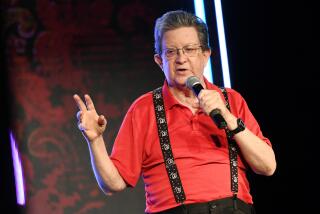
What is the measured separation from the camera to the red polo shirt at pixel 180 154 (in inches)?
68.4

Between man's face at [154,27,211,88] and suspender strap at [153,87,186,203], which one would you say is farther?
man's face at [154,27,211,88]

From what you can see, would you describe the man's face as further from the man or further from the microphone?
the microphone

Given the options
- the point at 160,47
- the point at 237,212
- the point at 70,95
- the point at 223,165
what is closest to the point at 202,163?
the point at 223,165

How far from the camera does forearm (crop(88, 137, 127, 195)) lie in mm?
1722

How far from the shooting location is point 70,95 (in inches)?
101

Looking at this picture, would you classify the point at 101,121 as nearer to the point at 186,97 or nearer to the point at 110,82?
the point at 186,97

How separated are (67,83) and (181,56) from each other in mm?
888

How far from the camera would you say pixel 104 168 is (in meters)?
1.75

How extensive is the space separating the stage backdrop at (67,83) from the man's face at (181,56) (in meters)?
0.78

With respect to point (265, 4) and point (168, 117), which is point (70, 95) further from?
point (265, 4)

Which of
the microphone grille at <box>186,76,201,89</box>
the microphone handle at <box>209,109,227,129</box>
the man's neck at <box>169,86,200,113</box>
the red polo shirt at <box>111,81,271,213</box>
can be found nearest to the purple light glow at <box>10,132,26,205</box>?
the red polo shirt at <box>111,81,271,213</box>

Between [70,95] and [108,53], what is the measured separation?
0.85 ft

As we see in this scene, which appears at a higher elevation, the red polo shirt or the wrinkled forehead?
the wrinkled forehead

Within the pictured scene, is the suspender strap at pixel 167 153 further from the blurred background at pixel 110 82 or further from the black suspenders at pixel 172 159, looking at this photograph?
the blurred background at pixel 110 82
